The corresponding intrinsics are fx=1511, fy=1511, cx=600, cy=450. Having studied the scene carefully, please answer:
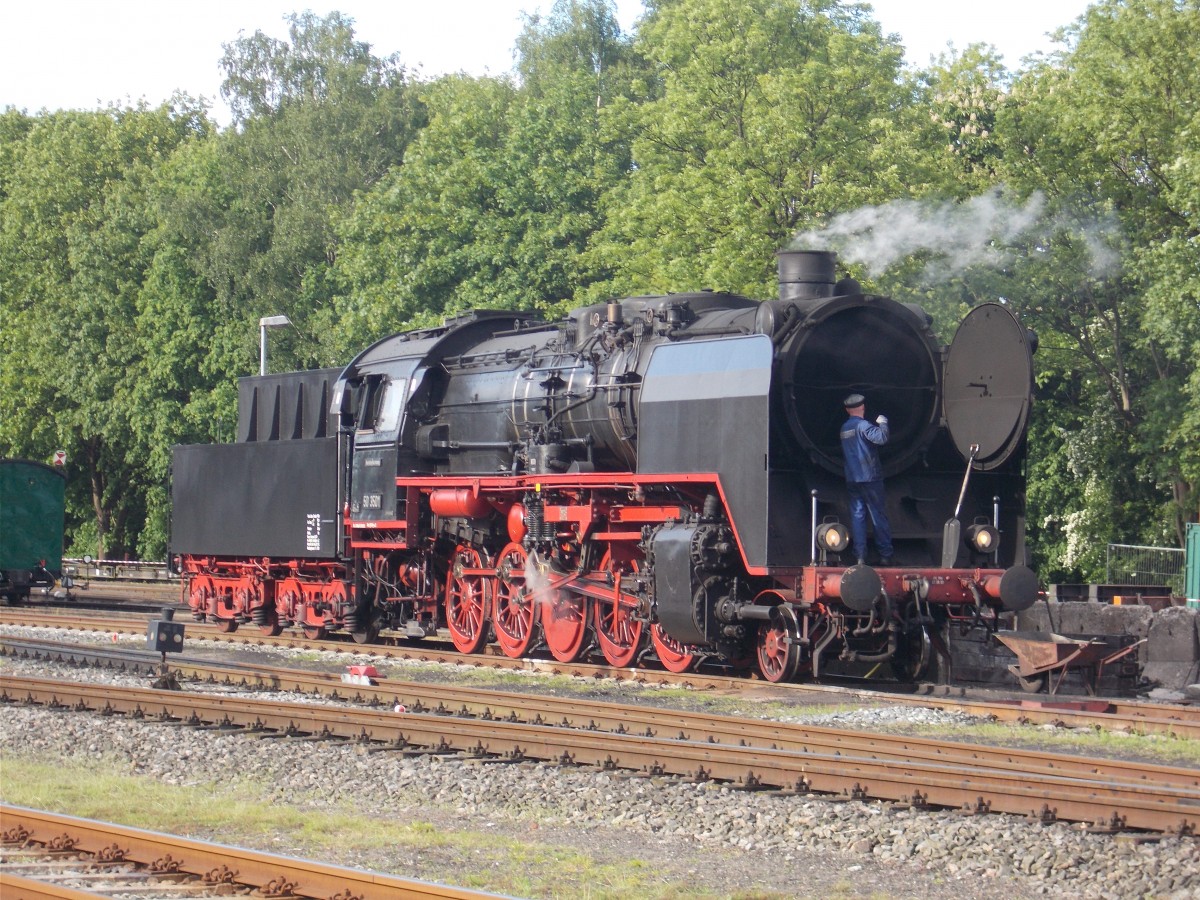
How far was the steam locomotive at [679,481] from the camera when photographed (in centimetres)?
1342

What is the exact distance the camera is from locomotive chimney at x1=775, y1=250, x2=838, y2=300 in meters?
14.7

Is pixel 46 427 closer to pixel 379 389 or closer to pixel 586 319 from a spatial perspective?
pixel 379 389

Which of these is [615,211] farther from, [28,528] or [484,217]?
[28,528]

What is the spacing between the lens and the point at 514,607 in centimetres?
1688

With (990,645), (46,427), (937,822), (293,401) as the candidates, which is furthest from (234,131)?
A: (937,822)

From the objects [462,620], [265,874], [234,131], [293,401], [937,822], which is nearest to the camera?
[265,874]

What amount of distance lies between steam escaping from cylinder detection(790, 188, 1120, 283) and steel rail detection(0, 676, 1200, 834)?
11117 mm

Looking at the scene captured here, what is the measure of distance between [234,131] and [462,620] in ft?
115

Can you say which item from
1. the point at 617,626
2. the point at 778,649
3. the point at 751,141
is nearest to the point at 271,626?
the point at 617,626

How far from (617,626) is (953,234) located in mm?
10246

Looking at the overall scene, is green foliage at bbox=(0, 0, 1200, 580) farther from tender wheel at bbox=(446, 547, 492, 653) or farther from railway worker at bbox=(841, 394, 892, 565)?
railway worker at bbox=(841, 394, 892, 565)

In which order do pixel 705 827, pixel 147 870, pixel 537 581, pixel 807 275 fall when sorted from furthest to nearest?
pixel 537 581, pixel 807 275, pixel 705 827, pixel 147 870

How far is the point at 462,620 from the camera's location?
1800cm

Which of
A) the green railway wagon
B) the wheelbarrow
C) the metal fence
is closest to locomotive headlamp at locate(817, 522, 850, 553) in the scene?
the wheelbarrow
